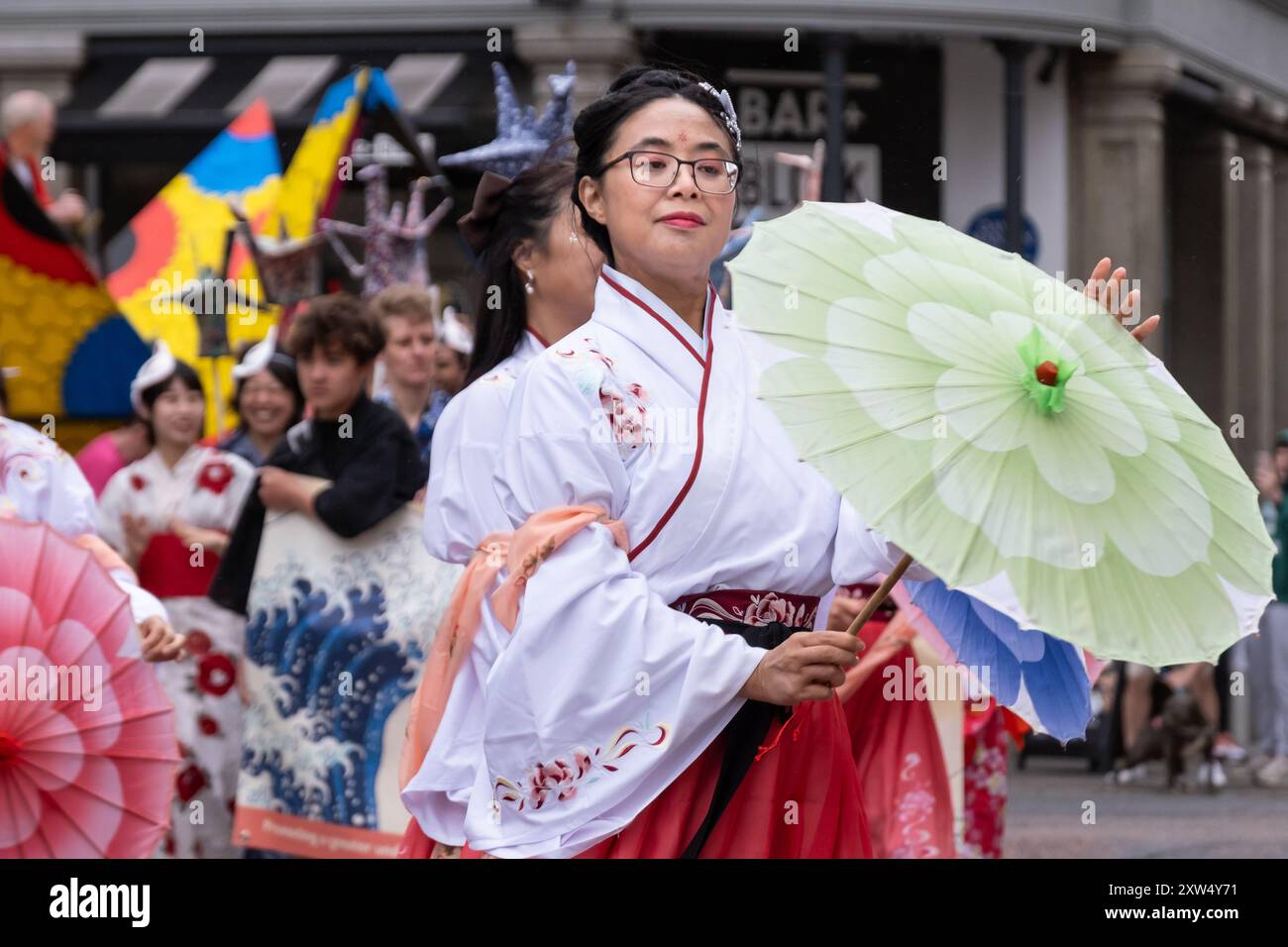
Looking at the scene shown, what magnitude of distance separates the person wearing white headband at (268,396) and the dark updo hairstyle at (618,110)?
4097 mm

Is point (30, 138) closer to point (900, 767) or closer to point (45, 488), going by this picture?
point (45, 488)

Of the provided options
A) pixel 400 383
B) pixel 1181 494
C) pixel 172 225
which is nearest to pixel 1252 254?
pixel 172 225

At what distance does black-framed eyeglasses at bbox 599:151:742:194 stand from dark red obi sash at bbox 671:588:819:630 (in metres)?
0.58

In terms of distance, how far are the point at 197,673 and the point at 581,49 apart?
28.3ft

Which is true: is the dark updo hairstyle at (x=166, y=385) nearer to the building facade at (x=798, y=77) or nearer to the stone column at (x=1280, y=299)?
the building facade at (x=798, y=77)

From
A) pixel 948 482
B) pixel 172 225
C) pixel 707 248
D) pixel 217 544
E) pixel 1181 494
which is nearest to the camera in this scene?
pixel 948 482

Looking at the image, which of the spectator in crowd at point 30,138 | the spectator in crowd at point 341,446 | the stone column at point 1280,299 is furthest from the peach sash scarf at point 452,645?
the stone column at point 1280,299

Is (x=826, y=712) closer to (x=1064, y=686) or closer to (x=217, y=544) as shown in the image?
(x=1064, y=686)

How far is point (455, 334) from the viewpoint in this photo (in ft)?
23.6

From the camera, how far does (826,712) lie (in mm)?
3264

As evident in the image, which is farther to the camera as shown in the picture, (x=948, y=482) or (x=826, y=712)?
(x=826, y=712)

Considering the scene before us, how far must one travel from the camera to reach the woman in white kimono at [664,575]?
2.96 meters

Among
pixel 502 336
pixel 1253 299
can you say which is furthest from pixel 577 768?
pixel 1253 299
